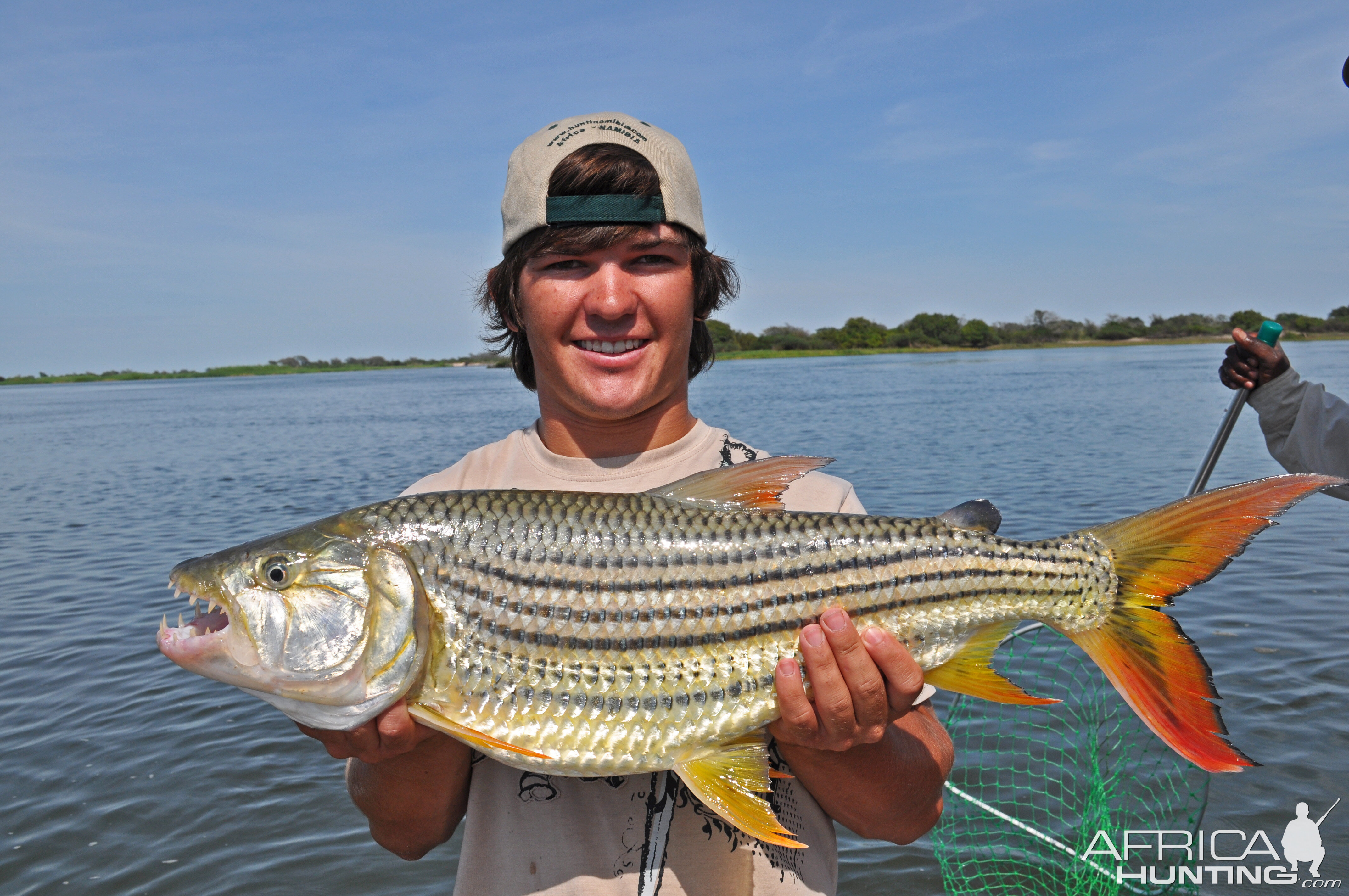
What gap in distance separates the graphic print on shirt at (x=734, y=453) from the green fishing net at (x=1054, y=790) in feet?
7.70

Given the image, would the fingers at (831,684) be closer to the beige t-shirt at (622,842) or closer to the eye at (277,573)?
the beige t-shirt at (622,842)

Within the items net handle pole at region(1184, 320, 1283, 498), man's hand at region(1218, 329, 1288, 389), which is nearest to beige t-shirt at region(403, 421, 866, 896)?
net handle pole at region(1184, 320, 1283, 498)

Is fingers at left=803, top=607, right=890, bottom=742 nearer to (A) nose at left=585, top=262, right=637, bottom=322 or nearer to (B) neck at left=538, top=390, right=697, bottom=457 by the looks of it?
(B) neck at left=538, top=390, right=697, bottom=457

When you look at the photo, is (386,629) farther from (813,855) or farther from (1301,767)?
(1301,767)

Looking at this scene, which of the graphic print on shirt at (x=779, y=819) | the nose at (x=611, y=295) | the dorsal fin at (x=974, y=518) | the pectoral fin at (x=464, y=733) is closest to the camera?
the pectoral fin at (x=464, y=733)

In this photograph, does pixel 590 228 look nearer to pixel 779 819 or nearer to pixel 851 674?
pixel 851 674

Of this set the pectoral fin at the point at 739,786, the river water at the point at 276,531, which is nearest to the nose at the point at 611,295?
the pectoral fin at the point at 739,786

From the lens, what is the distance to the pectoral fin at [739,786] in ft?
7.65

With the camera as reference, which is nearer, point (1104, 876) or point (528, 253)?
point (528, 253)

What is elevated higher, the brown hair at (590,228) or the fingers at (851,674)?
the brown hair at (590,228)

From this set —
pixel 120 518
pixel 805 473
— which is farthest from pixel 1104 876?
pixel 120 518

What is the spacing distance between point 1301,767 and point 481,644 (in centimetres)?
766

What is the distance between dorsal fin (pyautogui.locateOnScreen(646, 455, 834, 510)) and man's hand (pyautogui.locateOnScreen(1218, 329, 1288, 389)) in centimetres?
532

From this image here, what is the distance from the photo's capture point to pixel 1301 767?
23.6 feet
